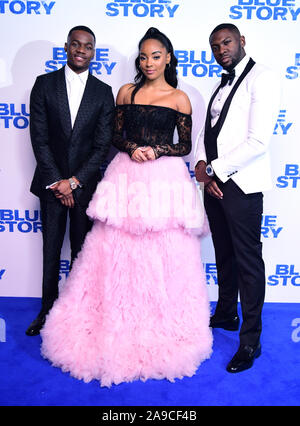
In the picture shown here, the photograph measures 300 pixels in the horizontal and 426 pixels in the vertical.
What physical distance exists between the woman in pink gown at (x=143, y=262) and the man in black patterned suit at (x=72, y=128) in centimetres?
15

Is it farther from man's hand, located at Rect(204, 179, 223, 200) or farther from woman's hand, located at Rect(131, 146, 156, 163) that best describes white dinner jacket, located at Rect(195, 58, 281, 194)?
woman's hand, located at Rect(131, 146, 156, 163)

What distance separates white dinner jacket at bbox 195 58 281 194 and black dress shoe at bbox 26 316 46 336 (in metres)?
1.53

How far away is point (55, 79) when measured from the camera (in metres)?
2.41

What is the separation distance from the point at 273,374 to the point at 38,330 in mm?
1502

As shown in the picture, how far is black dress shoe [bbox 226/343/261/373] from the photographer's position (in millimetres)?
2275

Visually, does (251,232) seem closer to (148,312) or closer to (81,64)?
(148,312)

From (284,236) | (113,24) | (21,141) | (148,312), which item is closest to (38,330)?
(148,312)

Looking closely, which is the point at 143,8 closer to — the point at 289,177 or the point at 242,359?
the point at 289,177

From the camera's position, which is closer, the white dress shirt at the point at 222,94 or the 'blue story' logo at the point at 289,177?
the white dress shirt at the point at 222,94

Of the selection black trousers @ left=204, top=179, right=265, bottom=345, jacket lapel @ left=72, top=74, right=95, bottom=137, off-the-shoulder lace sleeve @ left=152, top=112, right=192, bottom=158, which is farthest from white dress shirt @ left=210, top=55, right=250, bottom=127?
jacket lapel @ left=72, top=74, right=95, bottom=137

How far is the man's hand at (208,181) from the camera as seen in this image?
2238 millimetres

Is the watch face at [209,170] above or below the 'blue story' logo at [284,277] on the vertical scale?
above

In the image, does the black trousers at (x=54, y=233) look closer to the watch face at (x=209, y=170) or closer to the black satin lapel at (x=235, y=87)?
the watch face at (x=209, y=170)

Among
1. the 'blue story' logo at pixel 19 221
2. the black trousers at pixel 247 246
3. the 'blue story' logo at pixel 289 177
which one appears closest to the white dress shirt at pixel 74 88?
the 'blue story' logo at pixel 19 221
